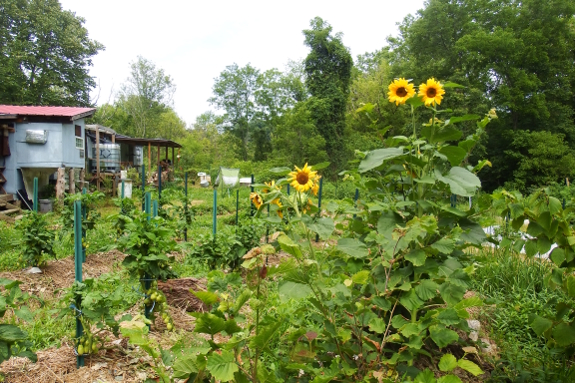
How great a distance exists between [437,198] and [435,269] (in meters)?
0.44

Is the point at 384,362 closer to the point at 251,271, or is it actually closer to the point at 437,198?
the point at 251,271

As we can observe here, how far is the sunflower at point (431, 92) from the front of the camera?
164 centimetres

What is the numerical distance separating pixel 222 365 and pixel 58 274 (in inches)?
153

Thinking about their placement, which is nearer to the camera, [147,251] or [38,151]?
[147,251]

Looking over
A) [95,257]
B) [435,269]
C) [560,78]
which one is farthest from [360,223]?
[560,78]

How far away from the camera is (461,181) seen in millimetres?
1418

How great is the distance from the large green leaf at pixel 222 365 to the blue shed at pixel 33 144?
483 inches

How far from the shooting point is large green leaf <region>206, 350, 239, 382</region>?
0.97 m

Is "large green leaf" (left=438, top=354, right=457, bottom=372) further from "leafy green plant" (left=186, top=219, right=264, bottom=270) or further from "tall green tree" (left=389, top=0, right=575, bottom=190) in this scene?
"tall green tree" (left=389, top=0, right=575, bottom=190)

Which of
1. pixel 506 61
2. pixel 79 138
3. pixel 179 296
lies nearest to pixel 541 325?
pixel 179 296

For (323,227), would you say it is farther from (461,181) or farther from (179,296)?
(179,296)

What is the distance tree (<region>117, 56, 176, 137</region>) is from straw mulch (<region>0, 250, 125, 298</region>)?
94.9 ft

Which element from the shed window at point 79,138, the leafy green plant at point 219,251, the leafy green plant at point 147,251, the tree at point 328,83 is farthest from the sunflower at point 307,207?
the tree at point 328,83

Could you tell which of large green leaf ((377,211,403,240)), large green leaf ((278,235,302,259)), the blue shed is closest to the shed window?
the blue shed
